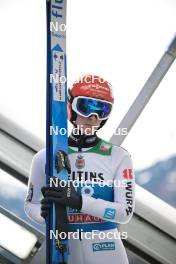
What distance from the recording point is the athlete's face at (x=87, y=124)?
5.03ft

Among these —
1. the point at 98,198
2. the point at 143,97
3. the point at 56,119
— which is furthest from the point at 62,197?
the point at 143,97

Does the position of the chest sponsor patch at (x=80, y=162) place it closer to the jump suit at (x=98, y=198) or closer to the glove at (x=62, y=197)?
the jump suit at (x=98, y=198)

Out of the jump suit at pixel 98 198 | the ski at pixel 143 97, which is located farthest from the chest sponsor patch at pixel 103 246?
the ski at pixel 143 97

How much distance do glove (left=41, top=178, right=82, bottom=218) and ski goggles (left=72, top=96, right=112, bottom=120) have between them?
319mm

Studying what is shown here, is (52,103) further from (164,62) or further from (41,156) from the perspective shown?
(164,62)

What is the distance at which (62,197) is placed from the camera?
4.25 feet

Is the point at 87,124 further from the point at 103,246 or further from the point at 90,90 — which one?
the point at 103,246

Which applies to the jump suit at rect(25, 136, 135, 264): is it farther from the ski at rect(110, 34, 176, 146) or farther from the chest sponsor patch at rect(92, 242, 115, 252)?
the ski at rect(110, 34, 176, 146)

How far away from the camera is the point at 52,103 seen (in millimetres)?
1434

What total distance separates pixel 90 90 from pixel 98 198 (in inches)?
16.1

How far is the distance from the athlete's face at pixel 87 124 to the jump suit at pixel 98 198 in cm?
9

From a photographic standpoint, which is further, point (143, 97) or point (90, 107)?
point (143, 97)

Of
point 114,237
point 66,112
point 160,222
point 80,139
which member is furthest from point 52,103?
point 160,222

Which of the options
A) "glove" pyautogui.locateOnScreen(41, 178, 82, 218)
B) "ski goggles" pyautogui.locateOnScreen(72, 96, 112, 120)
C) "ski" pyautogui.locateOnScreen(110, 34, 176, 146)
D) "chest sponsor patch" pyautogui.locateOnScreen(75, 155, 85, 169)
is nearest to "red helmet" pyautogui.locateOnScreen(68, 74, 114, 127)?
"ski goggles" pyautogui.locateOnScreen(72, 96, 112, 120)
